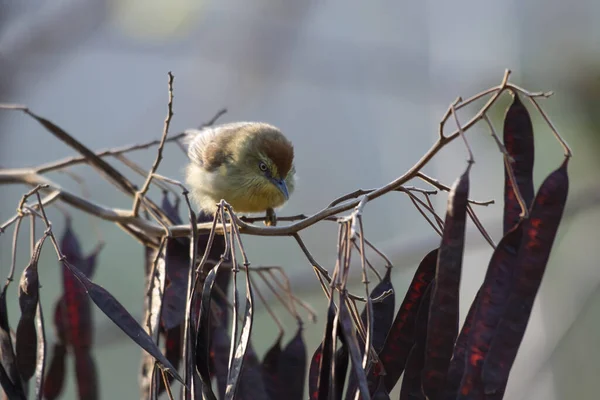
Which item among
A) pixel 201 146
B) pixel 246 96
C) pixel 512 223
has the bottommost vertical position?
pixel 512 223

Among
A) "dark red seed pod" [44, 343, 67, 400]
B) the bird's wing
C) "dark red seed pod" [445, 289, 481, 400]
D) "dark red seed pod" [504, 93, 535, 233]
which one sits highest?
the bird's wing

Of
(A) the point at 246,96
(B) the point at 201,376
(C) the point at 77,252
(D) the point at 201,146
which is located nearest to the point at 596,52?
(A) the point at 246,96

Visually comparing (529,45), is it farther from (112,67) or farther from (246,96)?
(112,67)

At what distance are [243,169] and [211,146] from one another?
0.33m

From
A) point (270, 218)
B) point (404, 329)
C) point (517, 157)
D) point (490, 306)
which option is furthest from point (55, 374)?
point (517, 157)

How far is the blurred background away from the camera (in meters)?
5.24

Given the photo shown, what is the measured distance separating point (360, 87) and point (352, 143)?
2.46ft

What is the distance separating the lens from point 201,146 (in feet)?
13.9

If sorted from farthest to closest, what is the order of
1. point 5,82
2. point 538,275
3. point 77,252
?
point 5,82 < point 77,252 < point 538,275

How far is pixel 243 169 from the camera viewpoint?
3.94 meters

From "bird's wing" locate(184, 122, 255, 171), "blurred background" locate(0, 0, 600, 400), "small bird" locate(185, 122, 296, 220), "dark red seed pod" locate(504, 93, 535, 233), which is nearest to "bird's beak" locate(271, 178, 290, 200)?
"small bird" locate(185, 122, 296, 220)

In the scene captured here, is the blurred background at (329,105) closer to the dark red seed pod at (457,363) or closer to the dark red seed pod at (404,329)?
the dark red seed pod at (404,329)

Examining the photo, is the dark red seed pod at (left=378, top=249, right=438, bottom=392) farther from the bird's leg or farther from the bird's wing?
the bird's wing

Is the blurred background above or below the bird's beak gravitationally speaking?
above
